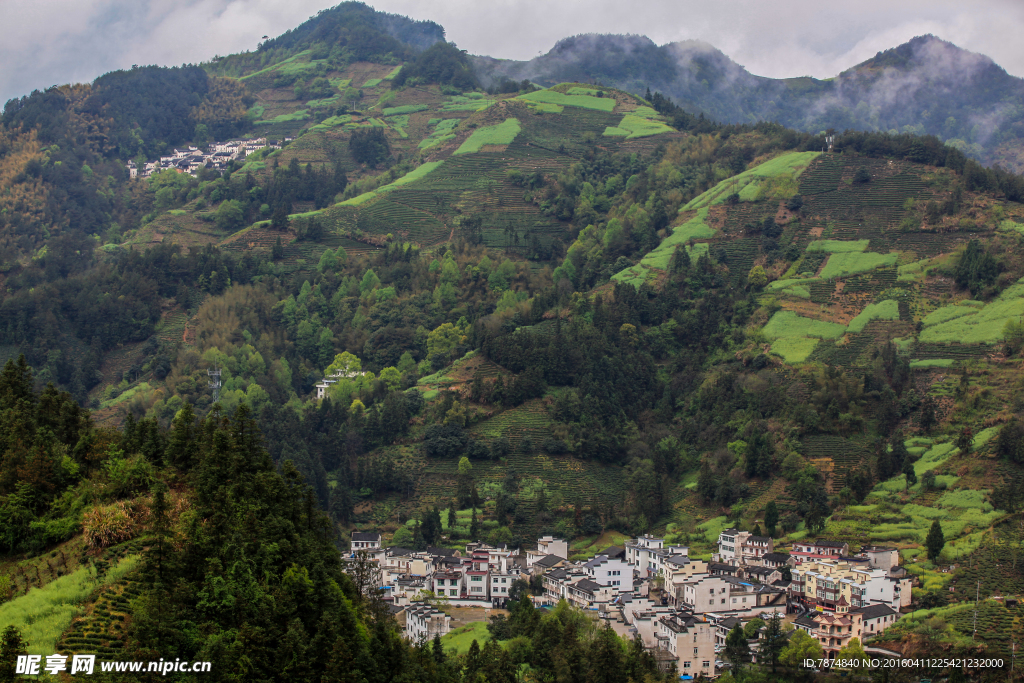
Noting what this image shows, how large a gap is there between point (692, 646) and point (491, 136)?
2526 inches

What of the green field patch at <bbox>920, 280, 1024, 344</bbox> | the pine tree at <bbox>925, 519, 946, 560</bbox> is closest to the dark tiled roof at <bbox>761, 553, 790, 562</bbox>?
the pine tree at <bbox>925, 519, 946, 560</bbox>

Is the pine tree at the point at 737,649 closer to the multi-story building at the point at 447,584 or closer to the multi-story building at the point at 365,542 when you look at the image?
the multi-story building at the point at 447,584

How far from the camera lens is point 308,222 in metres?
78.2

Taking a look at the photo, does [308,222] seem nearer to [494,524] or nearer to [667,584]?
[494,524]

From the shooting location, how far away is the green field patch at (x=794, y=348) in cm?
5591

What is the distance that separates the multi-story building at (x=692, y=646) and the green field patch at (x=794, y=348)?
24.3m

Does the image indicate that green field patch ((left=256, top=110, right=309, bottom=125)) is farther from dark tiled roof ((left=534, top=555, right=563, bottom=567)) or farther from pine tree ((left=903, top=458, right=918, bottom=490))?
pine tree ((left=903, top=458, right=918, bottom=490))

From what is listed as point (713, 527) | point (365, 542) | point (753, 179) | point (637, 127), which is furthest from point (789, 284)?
point (637, 127)

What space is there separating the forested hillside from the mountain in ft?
147

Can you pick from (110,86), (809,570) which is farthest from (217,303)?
(110,86)

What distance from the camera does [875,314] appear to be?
57156 millimetres

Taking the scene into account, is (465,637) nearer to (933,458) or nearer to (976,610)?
(976,610)

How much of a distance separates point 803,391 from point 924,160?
2450cm

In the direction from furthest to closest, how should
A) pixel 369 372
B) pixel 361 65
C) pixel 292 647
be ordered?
pixel 361 65 < pixel 369 372 < pixel 292 647
